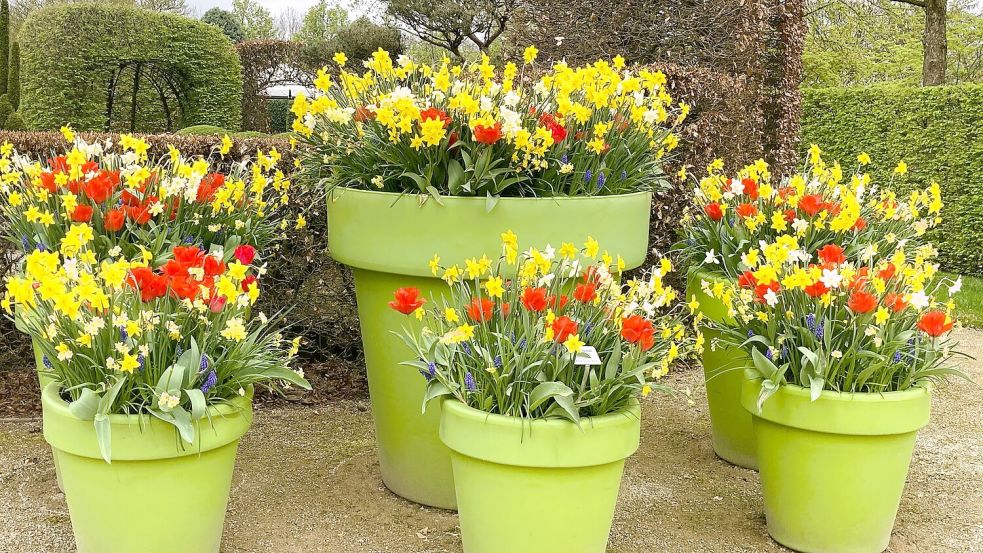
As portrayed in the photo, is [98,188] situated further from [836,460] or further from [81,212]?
[836,460]

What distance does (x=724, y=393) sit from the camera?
3223 mm

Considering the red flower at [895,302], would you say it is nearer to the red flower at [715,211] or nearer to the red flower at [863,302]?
the red flower at [863,302]

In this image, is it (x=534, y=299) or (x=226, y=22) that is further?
(x=226, y=22)

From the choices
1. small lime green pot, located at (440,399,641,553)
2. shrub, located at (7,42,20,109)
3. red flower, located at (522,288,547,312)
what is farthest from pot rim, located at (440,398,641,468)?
shrub, located at (7,42,20,109)

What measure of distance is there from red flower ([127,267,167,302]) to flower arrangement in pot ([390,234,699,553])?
565 mm

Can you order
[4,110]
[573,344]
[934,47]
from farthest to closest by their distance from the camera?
[4,110] < [934,47] < [573,344]

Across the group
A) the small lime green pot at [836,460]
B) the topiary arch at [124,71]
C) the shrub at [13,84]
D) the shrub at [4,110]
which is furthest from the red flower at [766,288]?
the shrub at [13,84]

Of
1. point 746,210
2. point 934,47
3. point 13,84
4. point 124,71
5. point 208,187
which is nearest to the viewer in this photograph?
point 208,187

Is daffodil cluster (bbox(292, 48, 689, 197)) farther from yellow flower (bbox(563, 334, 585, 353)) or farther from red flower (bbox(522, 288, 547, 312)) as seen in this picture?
yellow flower (bbox(563, 334, 585, 353))

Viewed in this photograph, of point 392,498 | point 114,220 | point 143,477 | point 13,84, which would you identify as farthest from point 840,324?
point 13,84

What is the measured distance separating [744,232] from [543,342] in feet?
4.27

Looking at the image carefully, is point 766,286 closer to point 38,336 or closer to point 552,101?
point 552,101

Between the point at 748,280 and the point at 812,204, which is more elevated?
the point at 812,204

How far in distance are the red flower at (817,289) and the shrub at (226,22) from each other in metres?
29.3
